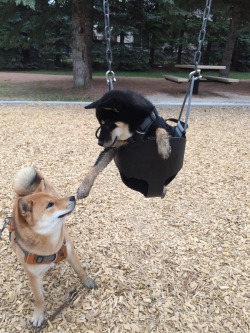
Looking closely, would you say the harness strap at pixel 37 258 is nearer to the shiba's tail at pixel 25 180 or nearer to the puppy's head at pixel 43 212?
the puppy's head at pixel 43 212

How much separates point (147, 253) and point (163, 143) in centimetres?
134

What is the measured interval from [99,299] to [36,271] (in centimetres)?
62

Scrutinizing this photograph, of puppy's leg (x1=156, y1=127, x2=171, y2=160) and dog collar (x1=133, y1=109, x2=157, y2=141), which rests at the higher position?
dog collar (x1=133, y1=109, x2=157, y2=141)

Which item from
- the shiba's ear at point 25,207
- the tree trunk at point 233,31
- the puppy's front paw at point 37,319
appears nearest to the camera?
the shiba's ear at point 25,207

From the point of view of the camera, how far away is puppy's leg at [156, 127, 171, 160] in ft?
6.95

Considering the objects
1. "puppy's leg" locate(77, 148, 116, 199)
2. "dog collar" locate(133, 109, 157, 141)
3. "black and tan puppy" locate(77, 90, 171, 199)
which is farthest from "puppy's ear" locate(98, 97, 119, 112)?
"puppy's leg" locate(77, 148, 116, 199)

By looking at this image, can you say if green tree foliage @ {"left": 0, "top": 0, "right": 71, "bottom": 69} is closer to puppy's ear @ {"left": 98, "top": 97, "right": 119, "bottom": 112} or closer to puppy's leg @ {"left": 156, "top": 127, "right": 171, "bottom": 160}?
puppy's ear @ {"left": 98, "top": 97, "right": 119, "bottom": 112}

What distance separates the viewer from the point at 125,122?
2084mm

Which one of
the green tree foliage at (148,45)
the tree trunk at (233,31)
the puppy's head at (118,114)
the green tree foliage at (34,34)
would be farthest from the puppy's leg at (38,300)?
the green tree foliage at (148,45)

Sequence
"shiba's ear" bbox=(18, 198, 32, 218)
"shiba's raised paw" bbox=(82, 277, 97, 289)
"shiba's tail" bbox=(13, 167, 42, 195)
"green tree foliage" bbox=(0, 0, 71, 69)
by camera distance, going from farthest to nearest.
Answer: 1. "green tree foliage" bbox=(0, 0, 71, 69)
2. "shiba's raised paw" bbox=(82, 277, 97, 289)
3. "shiba's tail" bbox=(13, 167, 42, 195)
4. "shiba's ear" bbox=(18, 198, 32, 218)

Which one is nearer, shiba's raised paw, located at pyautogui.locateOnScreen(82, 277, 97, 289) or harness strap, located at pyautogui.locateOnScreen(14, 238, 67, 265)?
harness strap, located at pyautogui.locateOnScreen(14, 238, 67, 265)

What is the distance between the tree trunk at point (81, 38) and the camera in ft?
32.8

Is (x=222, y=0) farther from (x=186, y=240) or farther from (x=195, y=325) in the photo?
(x=195, y=325)

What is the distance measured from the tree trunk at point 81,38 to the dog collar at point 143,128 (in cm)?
901
